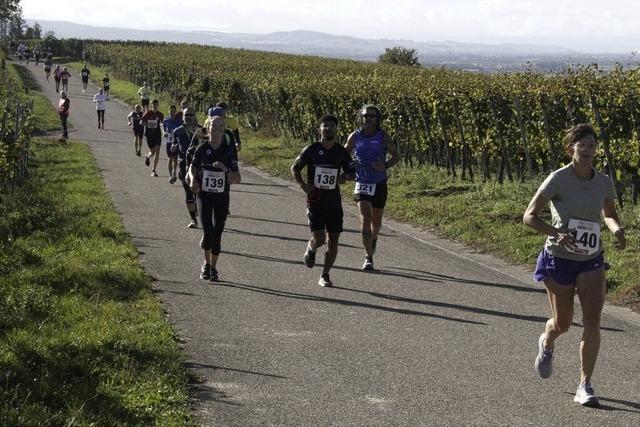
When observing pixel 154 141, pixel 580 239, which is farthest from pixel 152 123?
pixel 580 239

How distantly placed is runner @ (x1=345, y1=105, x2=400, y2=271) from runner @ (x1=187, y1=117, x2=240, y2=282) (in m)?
1.47

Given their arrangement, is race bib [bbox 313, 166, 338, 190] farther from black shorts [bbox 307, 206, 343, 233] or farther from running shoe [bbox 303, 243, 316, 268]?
running shoe [bbox 303, 243, 316, 268]

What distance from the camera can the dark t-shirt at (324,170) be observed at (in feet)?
40.5

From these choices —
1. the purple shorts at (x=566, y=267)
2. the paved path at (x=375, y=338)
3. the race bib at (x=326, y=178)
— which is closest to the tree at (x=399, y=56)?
the paved path at (x=375, y=338)

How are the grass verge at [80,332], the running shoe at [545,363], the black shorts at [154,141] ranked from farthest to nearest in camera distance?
the black shorts at [154,141] → the running shoe at [545,363] → the grass verge at [80,332]

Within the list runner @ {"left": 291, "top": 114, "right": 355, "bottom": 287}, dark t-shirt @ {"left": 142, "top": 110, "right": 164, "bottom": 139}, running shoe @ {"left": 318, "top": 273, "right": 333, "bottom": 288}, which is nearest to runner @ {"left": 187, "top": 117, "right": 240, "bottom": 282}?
runner @ {"left": 291, "top": 114, "right": 355, "bottom": 287}

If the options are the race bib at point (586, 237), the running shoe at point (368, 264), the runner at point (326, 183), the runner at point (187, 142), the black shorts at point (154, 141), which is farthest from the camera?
the black shorts at point (154, 141)

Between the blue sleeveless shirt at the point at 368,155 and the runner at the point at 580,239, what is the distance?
537 centimetres

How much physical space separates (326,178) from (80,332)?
3952 mm

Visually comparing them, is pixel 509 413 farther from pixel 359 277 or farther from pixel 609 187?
pixel 359 277

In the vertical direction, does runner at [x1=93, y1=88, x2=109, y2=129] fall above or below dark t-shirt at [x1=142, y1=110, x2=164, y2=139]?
below

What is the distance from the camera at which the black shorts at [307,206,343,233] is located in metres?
12.4

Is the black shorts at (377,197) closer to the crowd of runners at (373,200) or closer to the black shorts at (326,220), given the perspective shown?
the crowd of runners at (373,200)

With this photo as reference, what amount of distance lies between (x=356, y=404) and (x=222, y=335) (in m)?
2.43
